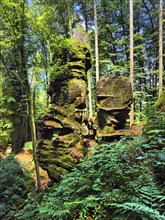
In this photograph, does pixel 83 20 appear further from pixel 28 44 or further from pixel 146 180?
pixel 146 180

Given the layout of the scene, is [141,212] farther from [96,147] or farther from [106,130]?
[106,130]

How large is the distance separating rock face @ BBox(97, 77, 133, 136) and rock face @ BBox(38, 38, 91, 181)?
2.27 feet

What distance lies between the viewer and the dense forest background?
Result: 2264 mm

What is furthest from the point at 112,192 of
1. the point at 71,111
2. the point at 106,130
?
the point at 106,130

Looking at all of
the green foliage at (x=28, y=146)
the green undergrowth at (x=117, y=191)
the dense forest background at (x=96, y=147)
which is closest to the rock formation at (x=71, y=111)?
the dense forest background at (x=96, y=147)

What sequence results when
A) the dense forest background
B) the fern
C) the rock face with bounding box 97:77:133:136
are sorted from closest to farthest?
the fern, the dense forest background, the rock face with bounding box 97:77:133:136

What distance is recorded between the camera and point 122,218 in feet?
6.16

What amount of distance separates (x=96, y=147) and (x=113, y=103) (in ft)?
10.2

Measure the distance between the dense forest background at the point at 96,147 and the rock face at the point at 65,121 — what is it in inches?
18.1

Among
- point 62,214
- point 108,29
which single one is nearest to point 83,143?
point 62,214

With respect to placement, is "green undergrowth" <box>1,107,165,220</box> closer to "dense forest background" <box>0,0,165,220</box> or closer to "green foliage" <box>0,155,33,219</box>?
"dense forest background" <box>0,0,165,220</box>

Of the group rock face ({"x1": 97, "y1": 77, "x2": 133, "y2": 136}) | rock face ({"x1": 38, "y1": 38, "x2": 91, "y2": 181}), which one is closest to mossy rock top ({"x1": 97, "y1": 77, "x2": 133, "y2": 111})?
rock face ({"x1": 97, "y1": 77, "x2": 133, "y2": 136})

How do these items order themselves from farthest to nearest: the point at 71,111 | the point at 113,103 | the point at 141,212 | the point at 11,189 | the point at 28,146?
the point at 28,146
the point at 113,103
the point at 71,111
the point at 11,189
the point at 141,212

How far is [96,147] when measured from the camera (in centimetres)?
412
